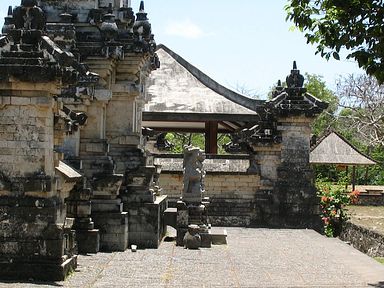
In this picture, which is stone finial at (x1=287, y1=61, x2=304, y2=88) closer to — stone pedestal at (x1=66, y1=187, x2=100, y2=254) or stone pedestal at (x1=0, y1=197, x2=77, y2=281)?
stone pedestal at (x1=66, y1=187, x2=100, y2=254)

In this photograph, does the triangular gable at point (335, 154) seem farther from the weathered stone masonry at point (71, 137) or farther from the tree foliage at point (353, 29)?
the tree foliage at point (353, 29)

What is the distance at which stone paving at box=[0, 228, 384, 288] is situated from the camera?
428 inches

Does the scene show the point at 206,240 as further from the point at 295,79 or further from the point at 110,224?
the point at 295,79

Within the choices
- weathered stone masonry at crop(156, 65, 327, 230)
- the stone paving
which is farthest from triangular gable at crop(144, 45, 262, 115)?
the stone paving

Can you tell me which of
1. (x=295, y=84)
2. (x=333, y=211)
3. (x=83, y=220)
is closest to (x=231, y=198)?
(x=333, y=211)

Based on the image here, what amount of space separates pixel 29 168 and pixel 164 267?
3.14 m

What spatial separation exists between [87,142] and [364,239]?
767 centimetres

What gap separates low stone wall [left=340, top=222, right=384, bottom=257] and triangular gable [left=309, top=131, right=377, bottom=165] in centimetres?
1631

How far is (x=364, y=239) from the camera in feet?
59.7

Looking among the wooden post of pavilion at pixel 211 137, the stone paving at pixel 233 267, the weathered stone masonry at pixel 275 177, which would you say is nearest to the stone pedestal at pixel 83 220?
the stone paving at pixel 233 267

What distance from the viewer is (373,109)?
4525cm

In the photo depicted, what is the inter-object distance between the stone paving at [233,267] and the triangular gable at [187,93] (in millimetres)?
8134

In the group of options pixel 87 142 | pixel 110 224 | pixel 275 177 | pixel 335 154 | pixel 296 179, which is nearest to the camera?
pixel 110 224

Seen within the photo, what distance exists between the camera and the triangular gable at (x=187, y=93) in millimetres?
23906
